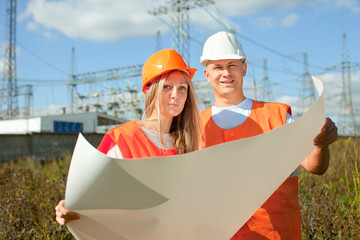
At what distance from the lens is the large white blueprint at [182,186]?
40.9 inches

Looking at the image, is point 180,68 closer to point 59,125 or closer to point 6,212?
point 6,212

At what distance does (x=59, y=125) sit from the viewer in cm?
3475

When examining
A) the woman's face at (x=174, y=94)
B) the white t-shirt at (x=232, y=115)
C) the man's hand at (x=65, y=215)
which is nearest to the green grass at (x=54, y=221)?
the white t-shirt at (x=232, y=115)

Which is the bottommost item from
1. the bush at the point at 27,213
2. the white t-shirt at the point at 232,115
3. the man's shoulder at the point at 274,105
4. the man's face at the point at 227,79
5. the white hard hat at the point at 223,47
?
the bush at the point at 27,213

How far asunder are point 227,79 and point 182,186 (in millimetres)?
1083

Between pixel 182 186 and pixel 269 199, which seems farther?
pixel 269 199

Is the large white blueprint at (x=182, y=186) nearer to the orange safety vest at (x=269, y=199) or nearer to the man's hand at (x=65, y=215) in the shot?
the man's hand at (x=65, y=215)

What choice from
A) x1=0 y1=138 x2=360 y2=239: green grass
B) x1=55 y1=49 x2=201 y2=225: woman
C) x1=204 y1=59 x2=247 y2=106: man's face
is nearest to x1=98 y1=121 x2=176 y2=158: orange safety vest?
x1=55 y1=49 x2=201 y2=225: woman

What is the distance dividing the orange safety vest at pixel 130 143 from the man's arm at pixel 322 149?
730 mm

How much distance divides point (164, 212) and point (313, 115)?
658mm

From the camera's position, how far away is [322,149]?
170cm

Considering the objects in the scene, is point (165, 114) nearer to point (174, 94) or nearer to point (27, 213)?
point (174, 94)

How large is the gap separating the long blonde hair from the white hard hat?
0.32 m

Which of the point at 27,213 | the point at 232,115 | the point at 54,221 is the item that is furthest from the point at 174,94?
the point at 27,213
